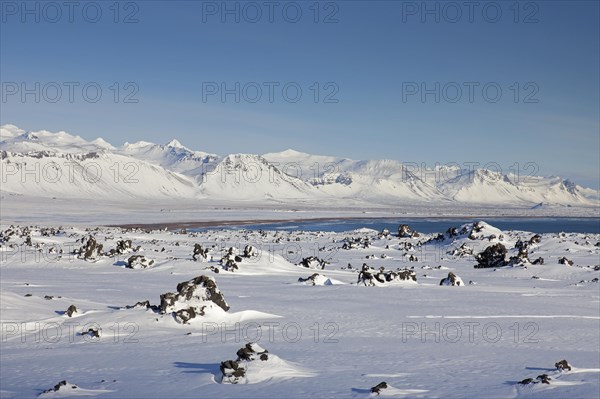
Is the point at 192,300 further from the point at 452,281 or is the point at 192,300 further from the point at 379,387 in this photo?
the point at 452,281

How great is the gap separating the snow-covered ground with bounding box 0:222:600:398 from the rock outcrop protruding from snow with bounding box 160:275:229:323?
27mm

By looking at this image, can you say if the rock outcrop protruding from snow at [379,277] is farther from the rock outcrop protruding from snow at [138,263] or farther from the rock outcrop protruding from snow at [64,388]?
the rock outcrop protruding from snow at [64,388]

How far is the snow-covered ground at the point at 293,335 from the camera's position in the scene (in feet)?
27.0

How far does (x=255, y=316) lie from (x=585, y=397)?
8028 mm

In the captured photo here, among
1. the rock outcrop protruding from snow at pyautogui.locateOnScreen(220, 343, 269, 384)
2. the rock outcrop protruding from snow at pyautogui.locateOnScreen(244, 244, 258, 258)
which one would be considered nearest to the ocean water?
the rock outcrop protruding from snow at pyautogui.locateOnScreen(244, 244, 258, 258)

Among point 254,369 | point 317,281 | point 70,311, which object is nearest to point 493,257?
point 317,281

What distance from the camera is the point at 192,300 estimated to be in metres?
13.3

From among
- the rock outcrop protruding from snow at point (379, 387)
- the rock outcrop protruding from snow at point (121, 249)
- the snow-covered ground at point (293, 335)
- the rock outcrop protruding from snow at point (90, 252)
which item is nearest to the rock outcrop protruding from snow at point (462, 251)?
the snow-covered ground at point (293, 335)

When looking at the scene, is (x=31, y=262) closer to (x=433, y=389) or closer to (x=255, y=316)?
(x=255, y=316)

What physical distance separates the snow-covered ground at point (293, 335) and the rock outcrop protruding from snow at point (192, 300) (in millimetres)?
27

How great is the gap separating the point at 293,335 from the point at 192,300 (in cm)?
277

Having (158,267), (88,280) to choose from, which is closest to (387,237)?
(158,267)

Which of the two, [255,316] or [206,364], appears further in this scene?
[255,316]

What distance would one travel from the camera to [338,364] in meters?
9.42
